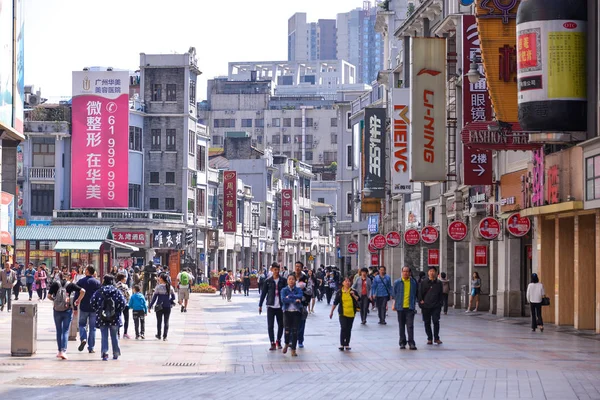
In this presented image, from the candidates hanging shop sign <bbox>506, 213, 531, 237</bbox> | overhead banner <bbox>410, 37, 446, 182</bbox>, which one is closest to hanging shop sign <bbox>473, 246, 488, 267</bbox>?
overhead banner <bbox>410, 37, 446, 182</bbox>

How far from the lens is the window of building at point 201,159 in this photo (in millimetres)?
89562

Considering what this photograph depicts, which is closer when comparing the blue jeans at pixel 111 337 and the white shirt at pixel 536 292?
the blue jeans at pixel 111 337

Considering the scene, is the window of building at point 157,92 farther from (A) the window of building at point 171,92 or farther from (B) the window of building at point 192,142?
(B) the window of building at point 192,142

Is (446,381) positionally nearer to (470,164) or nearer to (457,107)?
(470,164)

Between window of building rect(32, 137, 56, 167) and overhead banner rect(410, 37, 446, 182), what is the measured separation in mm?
41438

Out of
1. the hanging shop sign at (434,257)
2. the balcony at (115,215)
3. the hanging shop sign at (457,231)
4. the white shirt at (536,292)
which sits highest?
the balcony at (115,215)

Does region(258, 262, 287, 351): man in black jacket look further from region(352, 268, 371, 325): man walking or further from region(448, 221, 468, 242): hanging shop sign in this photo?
region(448, 221, 468, 242): hanging shop sign

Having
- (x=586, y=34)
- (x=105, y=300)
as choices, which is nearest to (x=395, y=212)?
(x=586, y=34)

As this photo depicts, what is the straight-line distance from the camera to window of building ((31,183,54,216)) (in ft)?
267

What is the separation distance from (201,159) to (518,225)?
57.5 m

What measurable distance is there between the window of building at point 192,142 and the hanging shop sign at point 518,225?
176 feet

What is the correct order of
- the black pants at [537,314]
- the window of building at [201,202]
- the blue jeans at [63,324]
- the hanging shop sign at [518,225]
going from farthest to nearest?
the window of building at [201,202], the hanging shop sign at [518,225], the black pants at [537,314], the blue jeans at [63,324]

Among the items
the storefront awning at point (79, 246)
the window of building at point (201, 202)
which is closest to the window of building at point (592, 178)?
the storefront awning at point (79, 246)

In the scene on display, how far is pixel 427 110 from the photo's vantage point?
44.7 metres
